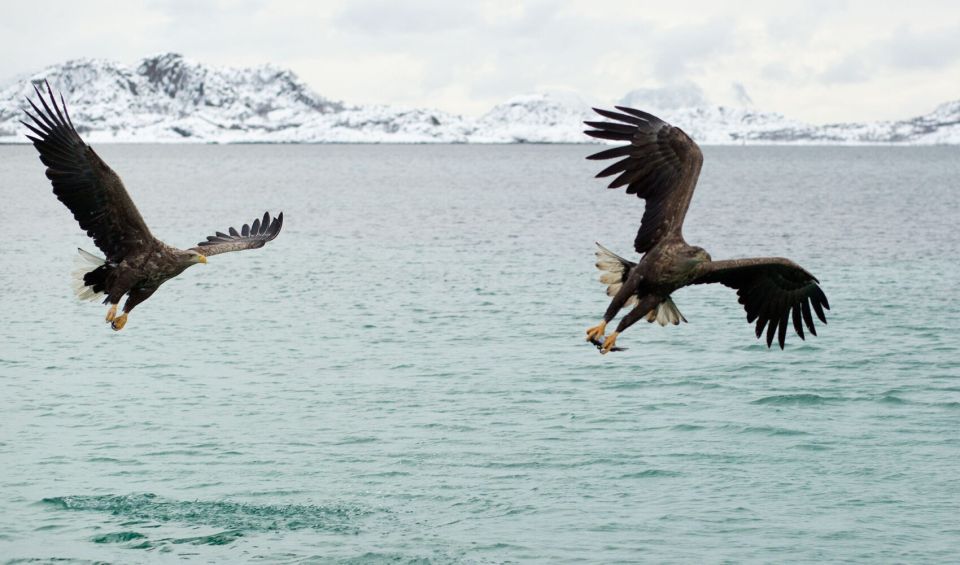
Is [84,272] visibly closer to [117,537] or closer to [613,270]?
[117,537]

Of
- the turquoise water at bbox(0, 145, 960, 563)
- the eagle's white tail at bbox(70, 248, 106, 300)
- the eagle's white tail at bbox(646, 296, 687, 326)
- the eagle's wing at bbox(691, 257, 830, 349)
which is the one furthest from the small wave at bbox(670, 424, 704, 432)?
the eagle's white tail at bbox(70, 248, 106, 300)

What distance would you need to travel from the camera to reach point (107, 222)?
14211mm

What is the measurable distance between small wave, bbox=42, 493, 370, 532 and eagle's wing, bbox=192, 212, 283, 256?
4.00 metres

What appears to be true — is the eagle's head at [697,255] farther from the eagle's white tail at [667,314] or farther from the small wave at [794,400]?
the small wave at [794,400]

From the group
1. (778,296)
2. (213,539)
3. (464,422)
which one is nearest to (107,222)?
(213,539)

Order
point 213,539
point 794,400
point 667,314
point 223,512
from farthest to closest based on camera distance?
point 794,400
point 223,512
point 213,539
point 667,314

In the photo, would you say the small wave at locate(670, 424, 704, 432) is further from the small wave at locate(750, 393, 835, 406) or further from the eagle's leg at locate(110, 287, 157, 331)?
the eagle's leg at locate(110, 287, 157, 331)

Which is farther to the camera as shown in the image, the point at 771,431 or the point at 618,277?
the point at 771,431

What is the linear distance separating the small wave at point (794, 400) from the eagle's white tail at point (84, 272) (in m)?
13.1

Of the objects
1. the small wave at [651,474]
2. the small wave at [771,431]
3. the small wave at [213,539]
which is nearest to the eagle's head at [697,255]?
the small wave at [651,474]

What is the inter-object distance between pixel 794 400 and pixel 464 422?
6307 mm

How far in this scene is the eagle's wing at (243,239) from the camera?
14875 mm

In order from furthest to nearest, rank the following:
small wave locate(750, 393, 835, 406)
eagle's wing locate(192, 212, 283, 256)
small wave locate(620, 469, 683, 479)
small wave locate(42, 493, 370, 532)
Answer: small wave locate(750, 393, 835, 406) → small wave locate(620, 469, 683, 479) → small wave locate(42, 493, 370, 532) → eagle's wing locate(192, 212, 283, 256)

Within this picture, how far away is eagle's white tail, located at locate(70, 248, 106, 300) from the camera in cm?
1490
